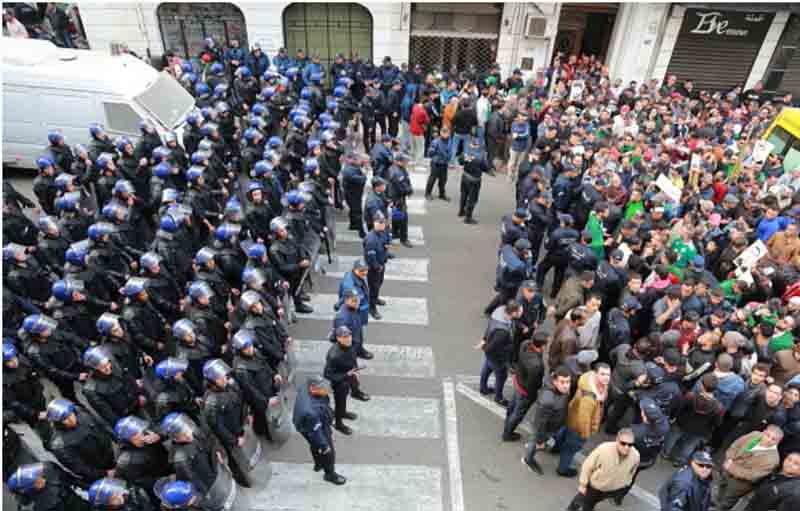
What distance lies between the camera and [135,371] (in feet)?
22.2

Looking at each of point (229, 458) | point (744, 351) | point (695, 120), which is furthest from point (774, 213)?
point (229, 458)

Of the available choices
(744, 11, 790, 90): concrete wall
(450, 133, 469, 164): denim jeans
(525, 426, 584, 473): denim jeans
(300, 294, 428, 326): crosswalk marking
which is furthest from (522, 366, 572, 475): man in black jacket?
(744, 11, 790, 90): concrete wall

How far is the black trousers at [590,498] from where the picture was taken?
5.93 m

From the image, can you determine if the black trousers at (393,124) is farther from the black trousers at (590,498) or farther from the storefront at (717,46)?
the black trousers at (590,498)

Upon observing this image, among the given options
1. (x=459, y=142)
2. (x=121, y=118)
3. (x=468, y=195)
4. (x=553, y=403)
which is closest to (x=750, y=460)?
(x=553, y=403)

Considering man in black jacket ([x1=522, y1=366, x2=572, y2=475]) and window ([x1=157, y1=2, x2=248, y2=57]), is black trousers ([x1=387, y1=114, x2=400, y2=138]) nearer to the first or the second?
window ([x1=157, y1=2, x2=248, y2=57])

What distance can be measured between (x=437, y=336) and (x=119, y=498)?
5147 mm

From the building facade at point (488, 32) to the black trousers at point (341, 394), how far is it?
13188 millimetres

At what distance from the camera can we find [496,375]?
7.55 m

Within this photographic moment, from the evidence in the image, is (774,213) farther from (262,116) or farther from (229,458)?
(262,116)

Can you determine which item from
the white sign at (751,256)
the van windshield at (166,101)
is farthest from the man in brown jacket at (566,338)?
the van windshield at (166,101)

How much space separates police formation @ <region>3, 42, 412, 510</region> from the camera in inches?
220

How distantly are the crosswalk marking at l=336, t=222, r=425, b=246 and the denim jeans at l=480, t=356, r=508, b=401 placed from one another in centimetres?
401

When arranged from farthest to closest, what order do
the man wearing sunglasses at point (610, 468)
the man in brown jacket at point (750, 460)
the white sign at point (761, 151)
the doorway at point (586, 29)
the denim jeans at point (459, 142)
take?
the doorway at point (586, 29)
the denim jeans at point (459, 142)
the white sign at point (761, 151)
the man in brown jacket at point (750, 460)
the man wearing sunglasses at point (610, 468)
